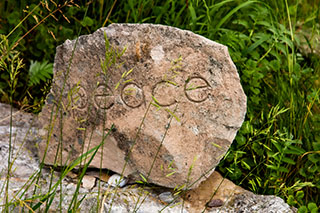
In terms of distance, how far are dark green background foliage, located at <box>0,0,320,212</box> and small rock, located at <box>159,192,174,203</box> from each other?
0.37 meters

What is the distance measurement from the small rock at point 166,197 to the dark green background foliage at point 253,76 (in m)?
0.37

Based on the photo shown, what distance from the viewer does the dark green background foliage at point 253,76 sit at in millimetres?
2572

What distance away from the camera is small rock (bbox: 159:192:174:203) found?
2.38 meters

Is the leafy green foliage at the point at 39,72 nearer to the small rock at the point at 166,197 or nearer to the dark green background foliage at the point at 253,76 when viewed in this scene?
the dark green background foliage at the point at 253,76

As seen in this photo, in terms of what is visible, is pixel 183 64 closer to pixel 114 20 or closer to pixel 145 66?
pixel 145 66

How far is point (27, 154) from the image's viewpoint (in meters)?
2.62

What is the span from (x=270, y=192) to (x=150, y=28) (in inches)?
47.0

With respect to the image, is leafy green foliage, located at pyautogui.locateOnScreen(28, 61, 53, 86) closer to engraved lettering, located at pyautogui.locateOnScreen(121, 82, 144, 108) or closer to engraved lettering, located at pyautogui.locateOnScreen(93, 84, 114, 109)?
engraved lettering, located at pyautogui.locateOnScreen(93, 84, 114, 109)

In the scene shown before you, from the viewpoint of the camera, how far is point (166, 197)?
2.40 metres

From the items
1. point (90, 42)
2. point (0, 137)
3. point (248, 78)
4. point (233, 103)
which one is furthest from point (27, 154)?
point (248, 78)

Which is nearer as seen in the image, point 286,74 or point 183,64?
point 183,64

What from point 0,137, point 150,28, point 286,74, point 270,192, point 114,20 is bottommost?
point 270,192

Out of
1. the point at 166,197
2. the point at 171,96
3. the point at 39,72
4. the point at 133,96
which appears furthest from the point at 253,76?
the point at 39,72

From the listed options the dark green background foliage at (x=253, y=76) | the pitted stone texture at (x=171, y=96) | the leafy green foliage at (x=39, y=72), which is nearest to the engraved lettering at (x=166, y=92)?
the pitted stone texture at (x=171, y=96)
